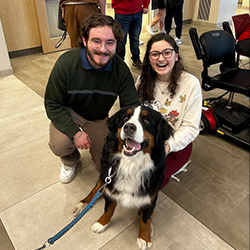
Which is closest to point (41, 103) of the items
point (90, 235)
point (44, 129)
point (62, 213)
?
point (44, 129)

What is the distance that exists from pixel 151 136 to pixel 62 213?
33.1 inches

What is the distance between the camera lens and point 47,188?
1686mm

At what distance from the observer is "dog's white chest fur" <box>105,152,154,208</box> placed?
3.84 feet

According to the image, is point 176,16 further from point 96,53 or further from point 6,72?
point 96,53

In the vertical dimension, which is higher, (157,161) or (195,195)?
(157,161)

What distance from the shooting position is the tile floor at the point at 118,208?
1.36 meters

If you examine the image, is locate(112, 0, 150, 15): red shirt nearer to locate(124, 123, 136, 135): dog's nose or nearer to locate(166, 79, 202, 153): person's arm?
locate(166, 79, 202, 153): person's arm

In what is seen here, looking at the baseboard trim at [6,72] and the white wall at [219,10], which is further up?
the white wall at [219,10]

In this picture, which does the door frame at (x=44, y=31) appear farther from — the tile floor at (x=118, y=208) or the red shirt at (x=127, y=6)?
the tile floor at (x=118, y=208)

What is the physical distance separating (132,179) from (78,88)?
69 centimetres

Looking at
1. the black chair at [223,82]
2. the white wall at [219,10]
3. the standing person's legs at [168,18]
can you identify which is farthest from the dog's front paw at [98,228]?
the white wall at [219,10]

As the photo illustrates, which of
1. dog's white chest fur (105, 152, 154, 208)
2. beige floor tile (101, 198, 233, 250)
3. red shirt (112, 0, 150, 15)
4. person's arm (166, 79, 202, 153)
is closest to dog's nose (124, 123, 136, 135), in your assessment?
dog's white chest fur (105, 152, 154, 208)

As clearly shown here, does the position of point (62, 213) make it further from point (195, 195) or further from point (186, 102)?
point (186, 102)

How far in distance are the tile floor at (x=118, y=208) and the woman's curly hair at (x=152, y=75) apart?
703mm
